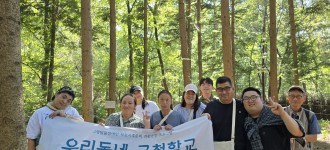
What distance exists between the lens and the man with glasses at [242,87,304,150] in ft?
11.2

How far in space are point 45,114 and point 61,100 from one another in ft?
0.91

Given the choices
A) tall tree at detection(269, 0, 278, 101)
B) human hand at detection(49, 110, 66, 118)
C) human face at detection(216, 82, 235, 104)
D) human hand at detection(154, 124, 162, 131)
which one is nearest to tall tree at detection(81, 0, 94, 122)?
human hand at detection(49, 110, 66, 118)

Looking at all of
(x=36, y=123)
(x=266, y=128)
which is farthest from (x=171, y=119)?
(x=36, y=123)

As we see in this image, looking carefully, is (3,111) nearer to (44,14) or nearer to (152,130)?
(152,130)

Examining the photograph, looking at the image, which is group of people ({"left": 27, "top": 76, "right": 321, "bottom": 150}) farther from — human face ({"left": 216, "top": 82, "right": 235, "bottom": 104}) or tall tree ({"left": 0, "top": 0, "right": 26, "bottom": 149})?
tall tree ({"left": 0, "top": 0, "right": 26, "bottom": 149})

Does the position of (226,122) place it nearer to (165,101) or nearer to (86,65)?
(165,101)

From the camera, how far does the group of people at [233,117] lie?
344cm

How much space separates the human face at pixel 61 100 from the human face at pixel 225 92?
208cm

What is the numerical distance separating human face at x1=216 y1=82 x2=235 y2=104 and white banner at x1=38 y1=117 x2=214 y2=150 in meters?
0.54

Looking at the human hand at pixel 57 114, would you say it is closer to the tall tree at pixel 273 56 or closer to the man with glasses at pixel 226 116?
the man with glasses at pixel 226 116

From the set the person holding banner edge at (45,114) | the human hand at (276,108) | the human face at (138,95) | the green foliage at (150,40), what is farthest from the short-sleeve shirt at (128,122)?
the green foliage at (150,40)

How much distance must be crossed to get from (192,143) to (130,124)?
0.89m

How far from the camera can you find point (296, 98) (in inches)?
179

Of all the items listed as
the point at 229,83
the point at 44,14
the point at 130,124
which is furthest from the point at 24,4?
the point at 229,83
